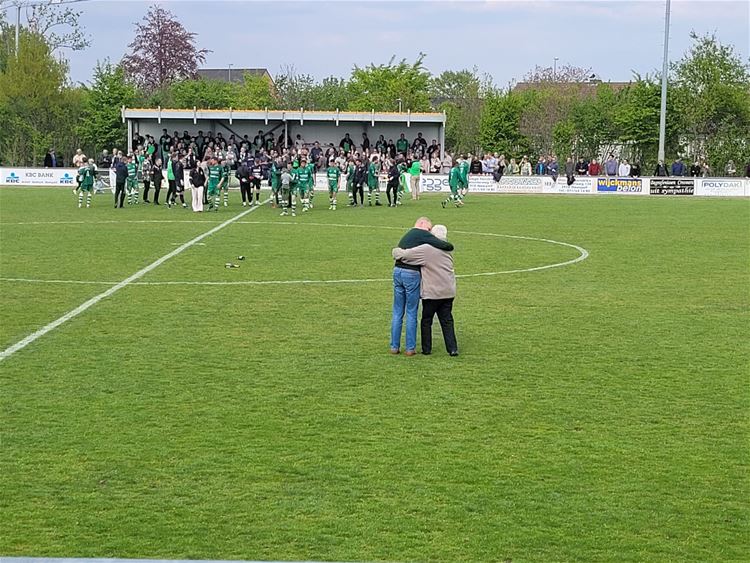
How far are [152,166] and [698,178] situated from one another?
27.5 meters

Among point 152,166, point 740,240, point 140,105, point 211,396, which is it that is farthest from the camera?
point 140,105

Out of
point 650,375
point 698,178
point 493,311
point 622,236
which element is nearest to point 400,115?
point 698,178

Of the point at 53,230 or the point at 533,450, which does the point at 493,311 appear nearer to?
the point at 533,450

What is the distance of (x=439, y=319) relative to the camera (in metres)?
13.1

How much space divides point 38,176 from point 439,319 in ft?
159

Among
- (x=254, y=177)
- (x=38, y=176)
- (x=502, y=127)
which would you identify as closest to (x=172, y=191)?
(x=254, y=177)

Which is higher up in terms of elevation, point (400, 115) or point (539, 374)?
point (400, 115)

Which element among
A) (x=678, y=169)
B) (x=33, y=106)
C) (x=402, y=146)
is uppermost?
(x=33, y=106)

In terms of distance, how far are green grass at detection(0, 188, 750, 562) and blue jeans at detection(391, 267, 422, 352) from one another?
356 mm

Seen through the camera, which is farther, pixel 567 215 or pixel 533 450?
pixel 567 215

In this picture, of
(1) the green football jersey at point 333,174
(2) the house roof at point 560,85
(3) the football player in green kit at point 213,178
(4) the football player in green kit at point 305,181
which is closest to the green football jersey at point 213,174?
(3) the football player in green kit at point 213,178

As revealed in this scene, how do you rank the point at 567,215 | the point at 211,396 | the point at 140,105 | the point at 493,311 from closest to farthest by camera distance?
the point at 211,396 → the point at 493,311 → the point at 567,215 → the point at 140,105

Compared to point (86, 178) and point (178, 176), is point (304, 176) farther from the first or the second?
point (86, 178)

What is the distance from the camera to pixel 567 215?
38625mm
